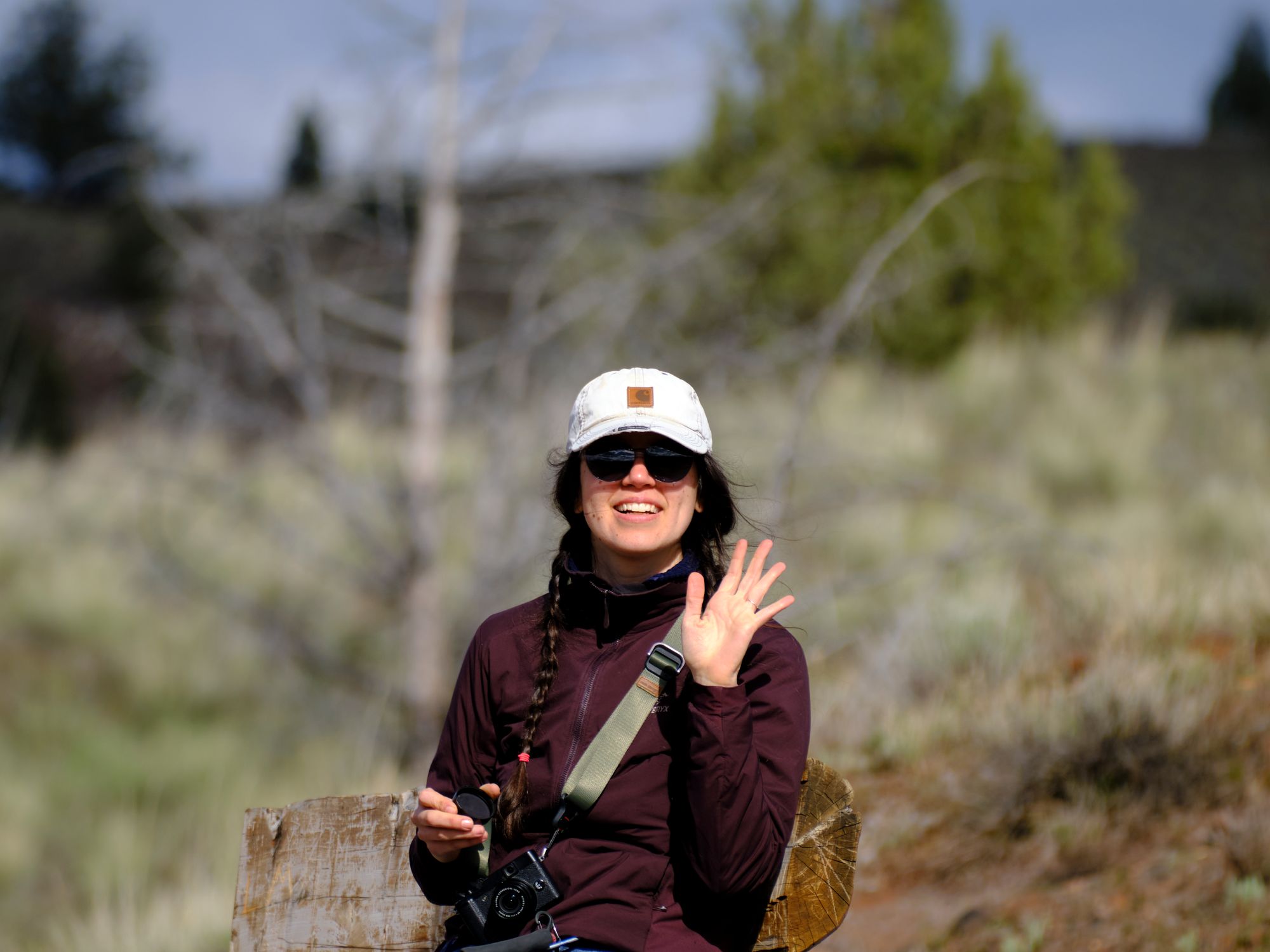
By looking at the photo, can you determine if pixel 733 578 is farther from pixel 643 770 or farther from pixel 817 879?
pixel 817 879

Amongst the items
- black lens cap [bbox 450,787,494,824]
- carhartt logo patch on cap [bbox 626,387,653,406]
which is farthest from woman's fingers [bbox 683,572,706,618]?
black lens cap [bbox 450,787,494,824]

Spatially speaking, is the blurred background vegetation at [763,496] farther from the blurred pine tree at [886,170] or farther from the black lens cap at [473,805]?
the black lens cap at [473,805]

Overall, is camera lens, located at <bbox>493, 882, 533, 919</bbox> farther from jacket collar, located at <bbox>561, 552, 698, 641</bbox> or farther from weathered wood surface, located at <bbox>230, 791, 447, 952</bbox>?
weathered wood surface, located at <bbox>230, 791, 447, 952</bbox>

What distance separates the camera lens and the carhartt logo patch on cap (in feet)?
2.74

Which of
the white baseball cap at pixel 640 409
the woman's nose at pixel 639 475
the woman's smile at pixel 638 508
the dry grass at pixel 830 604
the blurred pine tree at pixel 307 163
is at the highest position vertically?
the blurred pine tree at pixel 307 163

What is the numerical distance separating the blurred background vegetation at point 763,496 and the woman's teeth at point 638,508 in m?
0.45

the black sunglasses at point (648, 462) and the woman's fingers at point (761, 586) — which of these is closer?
the woman's fingers at point (761, 586)

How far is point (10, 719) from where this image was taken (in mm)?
9023

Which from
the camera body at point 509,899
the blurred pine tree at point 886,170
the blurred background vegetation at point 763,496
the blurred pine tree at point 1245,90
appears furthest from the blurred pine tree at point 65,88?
the blurred pine tree at point 1245,90

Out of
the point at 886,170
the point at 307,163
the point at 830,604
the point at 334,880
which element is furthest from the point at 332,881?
the point at 886,170

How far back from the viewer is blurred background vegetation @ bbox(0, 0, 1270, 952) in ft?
14.1

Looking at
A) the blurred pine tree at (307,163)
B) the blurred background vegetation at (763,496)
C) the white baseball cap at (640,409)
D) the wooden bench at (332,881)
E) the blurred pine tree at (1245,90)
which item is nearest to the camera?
the white baseball cap at (640,409)

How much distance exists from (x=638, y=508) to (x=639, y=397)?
20 cm

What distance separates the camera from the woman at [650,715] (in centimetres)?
206
